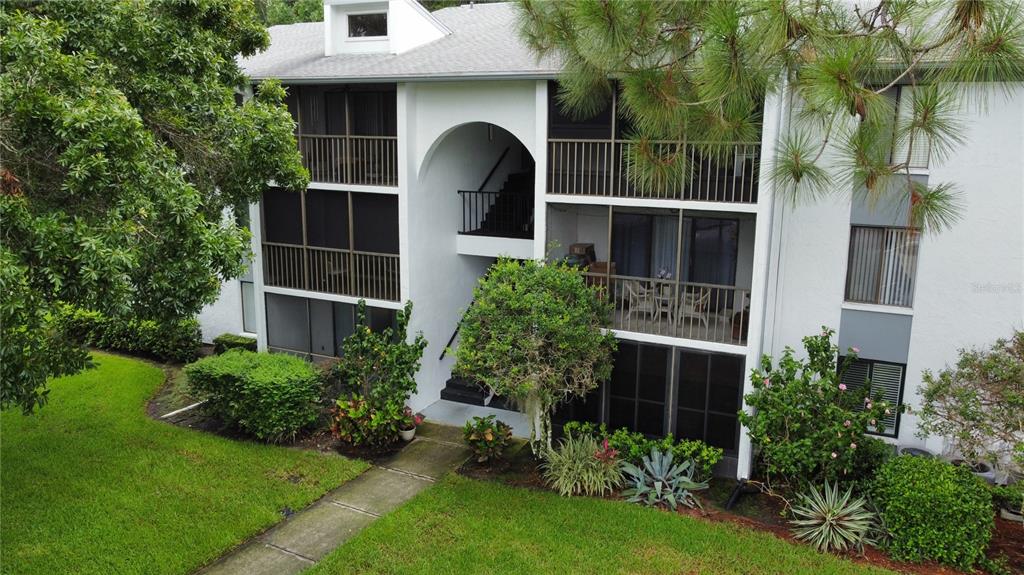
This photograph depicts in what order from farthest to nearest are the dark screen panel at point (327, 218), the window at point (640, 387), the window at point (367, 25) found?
1. the window at point (367, 25)
2. the dark screen panel at point (327, 218)
3. the window at point (640, 387)

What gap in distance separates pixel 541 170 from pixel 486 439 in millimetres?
4933

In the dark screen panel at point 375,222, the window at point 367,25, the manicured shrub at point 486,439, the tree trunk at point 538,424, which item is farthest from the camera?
the window at point 367,25

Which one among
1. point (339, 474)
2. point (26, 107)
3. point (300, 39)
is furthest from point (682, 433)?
point (300, 39)

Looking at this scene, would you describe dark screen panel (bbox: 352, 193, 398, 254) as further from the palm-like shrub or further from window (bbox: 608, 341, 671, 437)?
the palm-like shrub

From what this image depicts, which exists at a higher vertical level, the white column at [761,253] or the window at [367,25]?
the window at [367,25]

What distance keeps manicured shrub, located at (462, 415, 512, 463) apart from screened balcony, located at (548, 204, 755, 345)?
2851mm

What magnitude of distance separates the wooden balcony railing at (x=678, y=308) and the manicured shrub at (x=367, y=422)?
445cm

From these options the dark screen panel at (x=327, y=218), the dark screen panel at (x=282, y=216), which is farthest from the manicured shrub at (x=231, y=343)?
the dark screen panel at (x=327, y=218)

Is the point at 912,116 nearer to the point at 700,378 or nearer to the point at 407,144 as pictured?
the point at 700,378

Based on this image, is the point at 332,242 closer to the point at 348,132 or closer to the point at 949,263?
the point at 348,132

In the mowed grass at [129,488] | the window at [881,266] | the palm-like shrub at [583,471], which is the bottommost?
the mowed grass at [129,488]

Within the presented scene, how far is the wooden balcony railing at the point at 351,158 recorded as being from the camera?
1540 centimetres

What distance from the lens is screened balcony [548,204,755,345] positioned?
13.4 m

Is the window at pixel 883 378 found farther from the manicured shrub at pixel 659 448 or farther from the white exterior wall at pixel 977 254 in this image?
the manicured shrub at pixel 659 448
